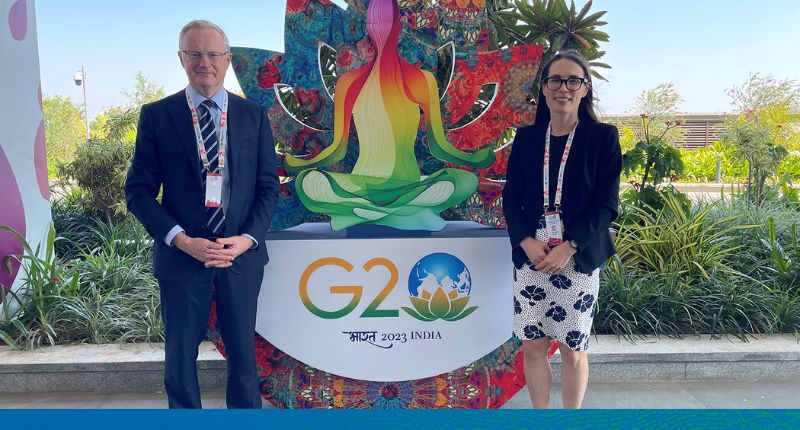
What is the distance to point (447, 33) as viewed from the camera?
299cm

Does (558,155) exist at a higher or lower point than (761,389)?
higher

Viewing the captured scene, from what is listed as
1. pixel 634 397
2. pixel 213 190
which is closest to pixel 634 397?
pixel 634 397

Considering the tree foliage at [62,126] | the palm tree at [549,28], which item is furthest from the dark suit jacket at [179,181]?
the tree foliage at [62,126]

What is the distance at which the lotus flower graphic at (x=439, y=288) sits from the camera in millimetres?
2877

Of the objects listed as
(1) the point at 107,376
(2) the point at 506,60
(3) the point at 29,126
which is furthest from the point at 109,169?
(2) the point at 506,60

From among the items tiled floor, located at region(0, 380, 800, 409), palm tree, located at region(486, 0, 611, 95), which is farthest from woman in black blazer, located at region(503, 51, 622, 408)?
palm tree, located at region(486, 0, 611, 95)

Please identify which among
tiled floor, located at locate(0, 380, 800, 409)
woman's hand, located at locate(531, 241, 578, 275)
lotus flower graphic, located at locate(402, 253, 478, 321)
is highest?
woman's hand, located at locate(531, 241, 578, 275)

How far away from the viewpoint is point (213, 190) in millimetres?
2268

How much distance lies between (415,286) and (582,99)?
1.15 meters

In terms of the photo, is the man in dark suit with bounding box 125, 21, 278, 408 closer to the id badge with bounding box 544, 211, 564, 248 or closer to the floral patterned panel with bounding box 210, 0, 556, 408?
the floral patterned panel with bounding box 210, 0, 556, 408

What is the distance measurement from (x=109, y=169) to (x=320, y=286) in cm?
384

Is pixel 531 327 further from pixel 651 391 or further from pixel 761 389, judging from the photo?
pixel 761 389

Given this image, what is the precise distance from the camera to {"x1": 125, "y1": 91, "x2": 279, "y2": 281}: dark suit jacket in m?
2.32

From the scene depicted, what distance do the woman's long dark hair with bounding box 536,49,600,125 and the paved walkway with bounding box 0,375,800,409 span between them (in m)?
1.59
